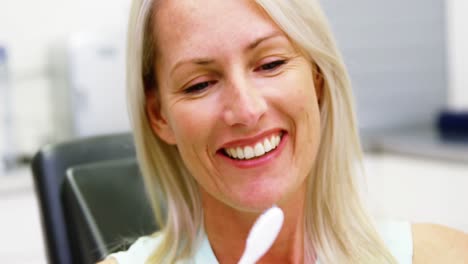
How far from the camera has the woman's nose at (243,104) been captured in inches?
29.5

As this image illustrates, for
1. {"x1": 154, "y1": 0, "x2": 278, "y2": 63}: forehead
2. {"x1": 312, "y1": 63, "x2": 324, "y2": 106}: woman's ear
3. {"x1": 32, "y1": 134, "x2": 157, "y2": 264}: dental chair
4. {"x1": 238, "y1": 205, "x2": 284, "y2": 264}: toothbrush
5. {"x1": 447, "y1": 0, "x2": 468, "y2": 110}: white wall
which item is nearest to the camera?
{"x1": 238, "y1": 205, "x2": 284, "y2": 264}: toothbrush

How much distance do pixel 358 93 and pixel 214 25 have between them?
2.09m

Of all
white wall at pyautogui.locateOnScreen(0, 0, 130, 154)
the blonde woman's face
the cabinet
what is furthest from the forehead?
white wall at pyautogui.locateOnScreen(0, 0, 130, 154)

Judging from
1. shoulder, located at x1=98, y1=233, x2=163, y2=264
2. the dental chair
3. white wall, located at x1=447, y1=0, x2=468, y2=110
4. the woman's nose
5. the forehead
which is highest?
white wall, located at x1=447, y1=0, x2=468, y2=110

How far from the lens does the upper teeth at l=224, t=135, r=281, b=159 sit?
0.79 metres

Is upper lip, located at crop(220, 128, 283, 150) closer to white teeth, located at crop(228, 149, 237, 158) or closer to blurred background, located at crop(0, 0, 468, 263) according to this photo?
white teeth, located at crop(228, 149, 237, 158)

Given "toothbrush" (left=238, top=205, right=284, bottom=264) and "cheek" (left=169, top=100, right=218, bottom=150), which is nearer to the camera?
"toothbrush" (left=238, top=205, right=284, bottom=264)

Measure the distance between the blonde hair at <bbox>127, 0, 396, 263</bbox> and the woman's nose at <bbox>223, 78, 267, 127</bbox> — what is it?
4.7 inches

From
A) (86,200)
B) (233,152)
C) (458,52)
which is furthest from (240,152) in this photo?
(458,52)

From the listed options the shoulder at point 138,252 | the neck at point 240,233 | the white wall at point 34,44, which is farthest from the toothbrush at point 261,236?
the white wall at point 34,44

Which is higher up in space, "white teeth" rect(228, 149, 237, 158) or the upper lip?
the upper lip

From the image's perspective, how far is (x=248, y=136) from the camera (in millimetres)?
780

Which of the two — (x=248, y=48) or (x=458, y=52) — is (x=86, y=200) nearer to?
(x=248, y=48)

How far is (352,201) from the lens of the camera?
3.16 feet
